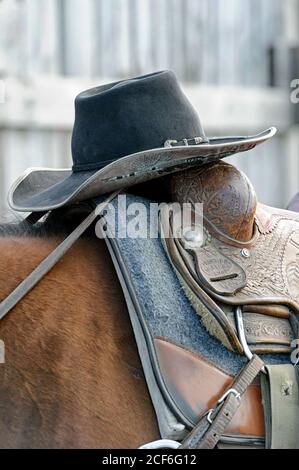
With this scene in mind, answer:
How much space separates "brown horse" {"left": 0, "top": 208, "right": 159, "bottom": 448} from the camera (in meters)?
1.47

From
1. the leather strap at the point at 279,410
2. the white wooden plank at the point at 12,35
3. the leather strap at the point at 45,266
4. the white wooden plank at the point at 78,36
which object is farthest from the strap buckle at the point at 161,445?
the white wooden plank at the point at 78,36

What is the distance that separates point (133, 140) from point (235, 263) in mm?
322

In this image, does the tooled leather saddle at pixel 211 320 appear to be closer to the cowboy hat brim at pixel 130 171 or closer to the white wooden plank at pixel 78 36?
the cowboy hat brim at pixel 130 171

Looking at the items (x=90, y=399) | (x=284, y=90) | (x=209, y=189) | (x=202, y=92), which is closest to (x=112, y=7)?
(x=202, y=92)

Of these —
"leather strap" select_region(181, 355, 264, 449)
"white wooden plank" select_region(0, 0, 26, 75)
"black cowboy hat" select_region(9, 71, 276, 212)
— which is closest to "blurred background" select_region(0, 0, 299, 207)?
"white wooden plank" select_region(0, 0, 26, 75)

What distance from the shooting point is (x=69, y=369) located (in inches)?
58.5

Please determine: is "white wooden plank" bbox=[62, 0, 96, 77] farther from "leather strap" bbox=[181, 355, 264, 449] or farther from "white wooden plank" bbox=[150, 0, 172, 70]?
"leather strap" bbox=[181, 355, 264, 449]

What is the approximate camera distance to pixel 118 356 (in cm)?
151

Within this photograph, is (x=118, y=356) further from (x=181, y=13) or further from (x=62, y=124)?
(x=181, y=13)

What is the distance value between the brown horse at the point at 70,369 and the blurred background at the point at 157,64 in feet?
8.19

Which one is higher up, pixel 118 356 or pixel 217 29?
pixel 217 29

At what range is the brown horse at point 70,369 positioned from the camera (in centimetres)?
147

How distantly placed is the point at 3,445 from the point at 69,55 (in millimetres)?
3061

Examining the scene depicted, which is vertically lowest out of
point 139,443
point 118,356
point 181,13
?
point 139,443
